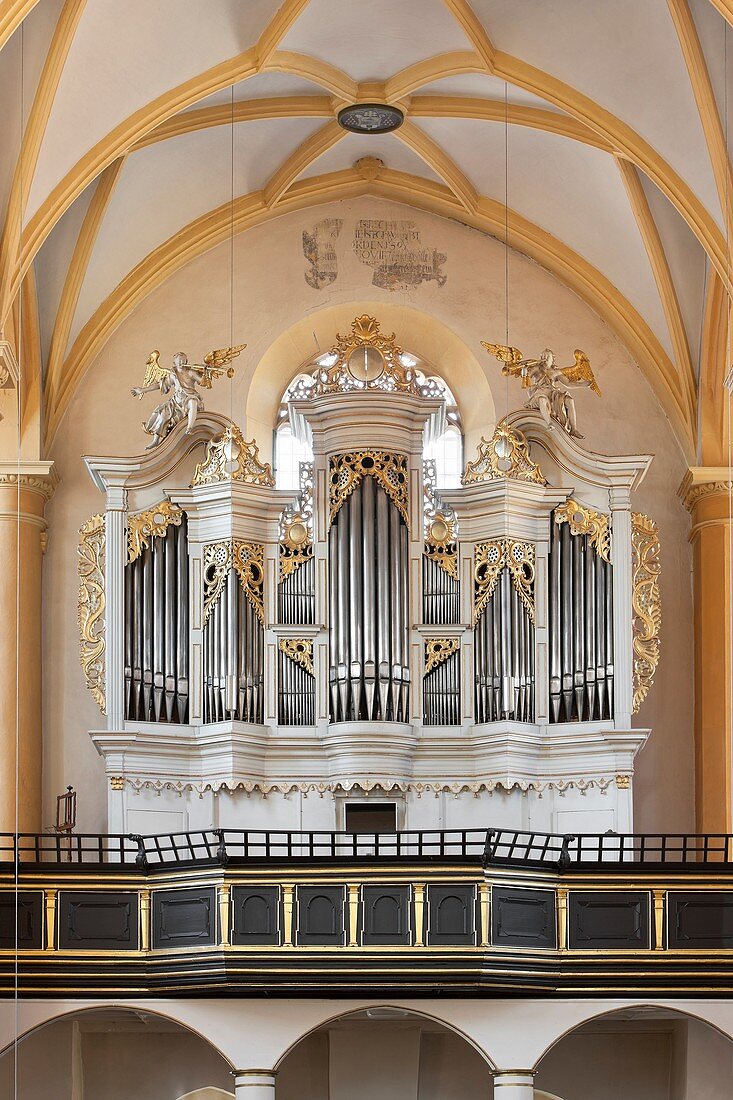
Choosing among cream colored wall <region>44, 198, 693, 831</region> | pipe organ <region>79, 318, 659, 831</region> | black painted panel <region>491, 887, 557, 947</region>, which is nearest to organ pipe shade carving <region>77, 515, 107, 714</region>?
pipe organ <region>79, 318, 659, 831</region>

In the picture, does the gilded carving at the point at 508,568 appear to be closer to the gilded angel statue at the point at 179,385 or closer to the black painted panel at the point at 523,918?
the gilded angel statue at the point at 179,385

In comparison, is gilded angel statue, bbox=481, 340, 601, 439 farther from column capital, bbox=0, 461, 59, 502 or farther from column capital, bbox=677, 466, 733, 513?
column capital, bbox=0, 461, 59, 502

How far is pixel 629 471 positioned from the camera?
24516mm

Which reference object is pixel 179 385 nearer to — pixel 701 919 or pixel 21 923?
pixel 21 923

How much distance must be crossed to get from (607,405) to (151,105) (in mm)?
7058

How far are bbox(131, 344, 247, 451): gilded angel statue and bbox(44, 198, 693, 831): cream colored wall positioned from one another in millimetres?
1391

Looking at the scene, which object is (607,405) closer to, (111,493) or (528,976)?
(111,493)

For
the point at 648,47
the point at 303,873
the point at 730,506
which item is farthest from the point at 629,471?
the point at 303,873

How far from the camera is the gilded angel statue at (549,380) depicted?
24.7 m

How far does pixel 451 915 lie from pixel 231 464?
20.4 feet

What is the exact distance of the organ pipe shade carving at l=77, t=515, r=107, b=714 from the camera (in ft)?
79.2

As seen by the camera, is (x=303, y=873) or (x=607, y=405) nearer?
(x=303, y=873)

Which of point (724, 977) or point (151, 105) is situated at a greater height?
point (151, 105)

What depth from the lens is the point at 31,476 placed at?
25141 millimetres
